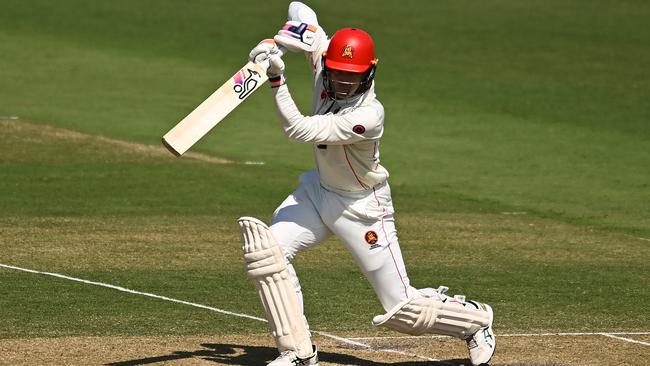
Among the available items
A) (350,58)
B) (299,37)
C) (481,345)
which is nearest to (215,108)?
(299,37)

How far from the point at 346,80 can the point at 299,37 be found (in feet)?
1.57

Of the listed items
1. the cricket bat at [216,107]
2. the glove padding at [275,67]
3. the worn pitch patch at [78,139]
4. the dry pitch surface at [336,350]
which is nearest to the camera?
the glove padding at [275,67]

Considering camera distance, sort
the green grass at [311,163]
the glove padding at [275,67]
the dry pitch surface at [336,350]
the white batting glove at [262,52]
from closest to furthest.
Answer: the glove padding at [275,67]
the white batting glove at [262,52]
the dry pitch surface at [336,350]
the green grass at [311,163]

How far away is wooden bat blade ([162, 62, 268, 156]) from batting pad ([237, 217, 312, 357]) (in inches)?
25.6

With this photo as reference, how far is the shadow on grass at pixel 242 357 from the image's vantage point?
946 cm

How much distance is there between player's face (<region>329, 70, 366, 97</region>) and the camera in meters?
9.13

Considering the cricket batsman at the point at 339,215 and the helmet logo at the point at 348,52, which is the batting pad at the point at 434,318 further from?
the helmet logo at the point at 348,52

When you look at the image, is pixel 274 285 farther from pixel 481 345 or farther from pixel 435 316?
pixel 481 345

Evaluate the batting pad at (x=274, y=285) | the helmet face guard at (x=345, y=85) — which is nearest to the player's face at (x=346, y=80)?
the helmet face guard at (x=345, y=85)

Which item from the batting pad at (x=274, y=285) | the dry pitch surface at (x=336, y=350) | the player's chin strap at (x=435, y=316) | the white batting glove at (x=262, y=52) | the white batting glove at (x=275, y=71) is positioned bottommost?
the dry pitch surface at (x=336, y=350)

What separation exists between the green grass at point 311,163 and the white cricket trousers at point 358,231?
1.65m

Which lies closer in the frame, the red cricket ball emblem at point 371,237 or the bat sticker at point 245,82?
the bat sticker at point 245,82

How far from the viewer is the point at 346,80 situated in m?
9.16

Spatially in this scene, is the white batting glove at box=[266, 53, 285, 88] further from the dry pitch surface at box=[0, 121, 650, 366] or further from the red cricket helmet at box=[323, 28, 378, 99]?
the dry pitch surface at box=[0, 121, 650, 366]
